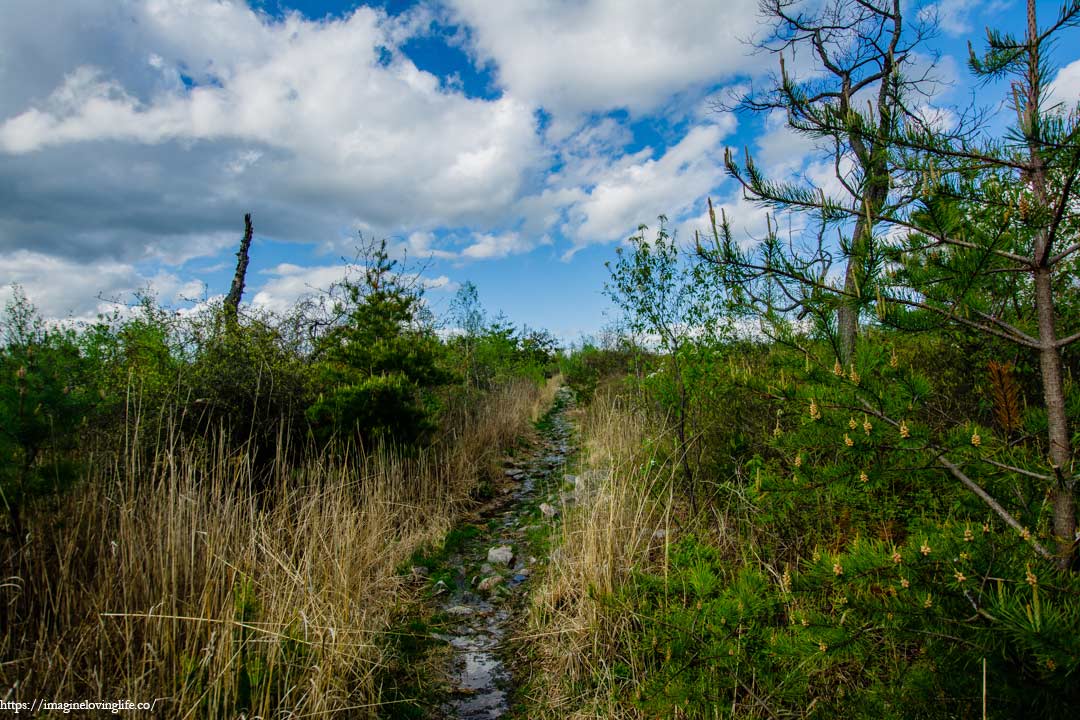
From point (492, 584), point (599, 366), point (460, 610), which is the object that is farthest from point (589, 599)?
point (599, 366)

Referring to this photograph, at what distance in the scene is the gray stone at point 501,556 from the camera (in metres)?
5.13

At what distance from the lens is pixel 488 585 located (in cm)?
468

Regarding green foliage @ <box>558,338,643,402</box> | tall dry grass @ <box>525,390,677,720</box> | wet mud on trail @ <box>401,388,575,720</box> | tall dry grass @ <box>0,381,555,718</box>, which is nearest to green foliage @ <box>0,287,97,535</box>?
tall dry grass @ <box>0,381,555,718</box>

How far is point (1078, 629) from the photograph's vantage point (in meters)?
1.16

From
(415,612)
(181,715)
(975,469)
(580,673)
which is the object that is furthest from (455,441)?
(975,469)

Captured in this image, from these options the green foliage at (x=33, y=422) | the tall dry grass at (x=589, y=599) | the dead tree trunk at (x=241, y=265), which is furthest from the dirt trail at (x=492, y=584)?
the dead tree trunk at (x=241, y=265)

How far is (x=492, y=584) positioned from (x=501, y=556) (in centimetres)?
51

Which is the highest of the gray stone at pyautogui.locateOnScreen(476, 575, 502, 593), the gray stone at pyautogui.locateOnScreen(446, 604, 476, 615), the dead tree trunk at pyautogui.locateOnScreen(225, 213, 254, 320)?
the dead tree trunk at pyautogui.locateOnScreen(225, 213, 254, 320)

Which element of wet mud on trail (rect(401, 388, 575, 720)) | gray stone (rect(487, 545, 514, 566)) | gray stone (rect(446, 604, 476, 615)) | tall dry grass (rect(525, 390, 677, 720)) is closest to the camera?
tall dry grass (rect(525, 390, 677, 720))

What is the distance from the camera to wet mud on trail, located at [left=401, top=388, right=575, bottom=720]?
10.6 feet

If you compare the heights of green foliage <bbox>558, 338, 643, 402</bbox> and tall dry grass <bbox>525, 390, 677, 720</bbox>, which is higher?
green foliage <bbox>558, 338, 643, 402</bbox>

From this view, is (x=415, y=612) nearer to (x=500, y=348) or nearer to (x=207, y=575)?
(x=207, y=575)

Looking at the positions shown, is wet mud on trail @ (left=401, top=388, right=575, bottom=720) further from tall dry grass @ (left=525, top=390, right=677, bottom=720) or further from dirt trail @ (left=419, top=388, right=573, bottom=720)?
tall dry grass @ (left=525, top=390, right=677, bottom=720)

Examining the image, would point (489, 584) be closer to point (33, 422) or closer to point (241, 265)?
point (33, 422)
